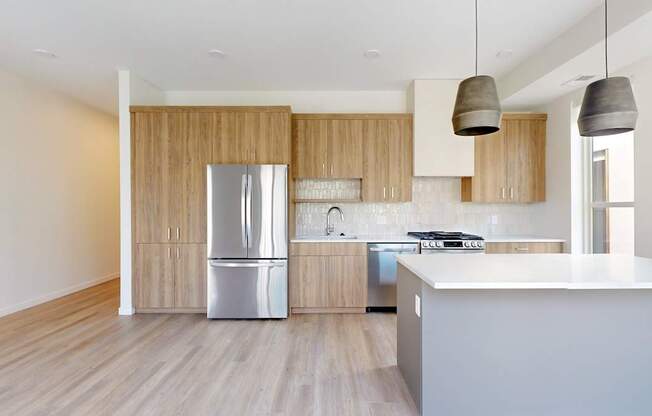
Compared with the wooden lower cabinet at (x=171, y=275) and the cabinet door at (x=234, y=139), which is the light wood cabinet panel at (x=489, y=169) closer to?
the cabinet door at (x=234, y=139)

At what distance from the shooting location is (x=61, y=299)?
16.1 ft

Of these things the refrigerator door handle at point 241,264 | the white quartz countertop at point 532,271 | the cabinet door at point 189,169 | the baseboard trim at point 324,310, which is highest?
the cabinet door at point 189,169

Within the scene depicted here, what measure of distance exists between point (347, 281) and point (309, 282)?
45 cm

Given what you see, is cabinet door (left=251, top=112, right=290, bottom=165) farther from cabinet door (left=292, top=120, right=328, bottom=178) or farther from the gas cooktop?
the gas cooktop

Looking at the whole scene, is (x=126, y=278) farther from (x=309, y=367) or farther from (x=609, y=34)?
(x=609, y=34)

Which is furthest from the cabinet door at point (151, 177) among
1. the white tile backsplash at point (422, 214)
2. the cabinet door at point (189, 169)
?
the white tile backsplash at point (422, 214)

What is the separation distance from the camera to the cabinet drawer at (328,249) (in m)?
4.25

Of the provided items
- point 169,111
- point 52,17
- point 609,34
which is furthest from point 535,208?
point 52,17

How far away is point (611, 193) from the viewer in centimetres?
391

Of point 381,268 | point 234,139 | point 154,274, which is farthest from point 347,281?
point 154,274

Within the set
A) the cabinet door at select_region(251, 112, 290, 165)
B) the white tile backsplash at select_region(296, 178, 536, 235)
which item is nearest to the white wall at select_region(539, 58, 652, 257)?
the white tile backsplash at select_region(296, 178, 536, 235)

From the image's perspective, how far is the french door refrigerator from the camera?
4027 millimetres

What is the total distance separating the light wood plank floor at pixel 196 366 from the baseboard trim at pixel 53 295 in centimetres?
16

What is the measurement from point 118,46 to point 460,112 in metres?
3.43
